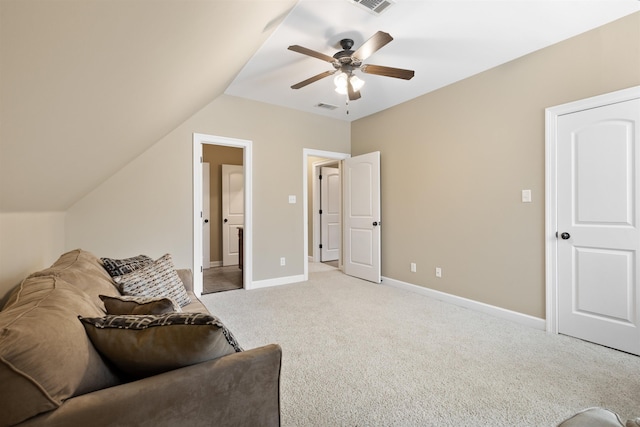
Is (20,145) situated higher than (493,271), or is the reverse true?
(20,145)

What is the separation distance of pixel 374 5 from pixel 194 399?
2555mm

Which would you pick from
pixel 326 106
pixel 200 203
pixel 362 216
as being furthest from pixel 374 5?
pixel 362 216

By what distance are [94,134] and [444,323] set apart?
3155 millimetres

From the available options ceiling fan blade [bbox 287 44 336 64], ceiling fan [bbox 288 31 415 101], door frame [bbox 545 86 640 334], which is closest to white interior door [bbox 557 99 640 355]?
door frame [bbox 545 86 640 334]

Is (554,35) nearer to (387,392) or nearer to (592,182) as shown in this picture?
(592,182)

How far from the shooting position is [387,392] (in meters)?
1.80

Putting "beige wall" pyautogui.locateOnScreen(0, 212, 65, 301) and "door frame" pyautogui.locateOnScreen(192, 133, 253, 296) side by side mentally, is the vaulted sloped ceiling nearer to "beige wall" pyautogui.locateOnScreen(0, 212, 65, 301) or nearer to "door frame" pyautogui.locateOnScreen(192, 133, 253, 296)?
"beige wall" pyautogui.locateOnScreen(0, 212, 65, 301)

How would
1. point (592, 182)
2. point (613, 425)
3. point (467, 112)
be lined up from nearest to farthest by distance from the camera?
1. point (613, 425)
2. point (592, 182)
3. point (467, 112)

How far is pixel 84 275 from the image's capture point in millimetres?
1569

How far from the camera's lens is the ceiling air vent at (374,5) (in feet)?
6.94

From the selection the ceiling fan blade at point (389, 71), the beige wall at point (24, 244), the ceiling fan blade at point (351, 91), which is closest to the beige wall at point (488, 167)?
the ceiling fan blade at point (389, 71)

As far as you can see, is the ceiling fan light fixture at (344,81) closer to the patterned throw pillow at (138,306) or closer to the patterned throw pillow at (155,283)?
the patterned throw pillow at (155,283)

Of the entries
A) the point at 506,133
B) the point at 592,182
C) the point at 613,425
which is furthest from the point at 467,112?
the point at 613,425

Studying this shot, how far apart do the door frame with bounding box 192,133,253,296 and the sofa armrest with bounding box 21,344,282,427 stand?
3065 millimetres
